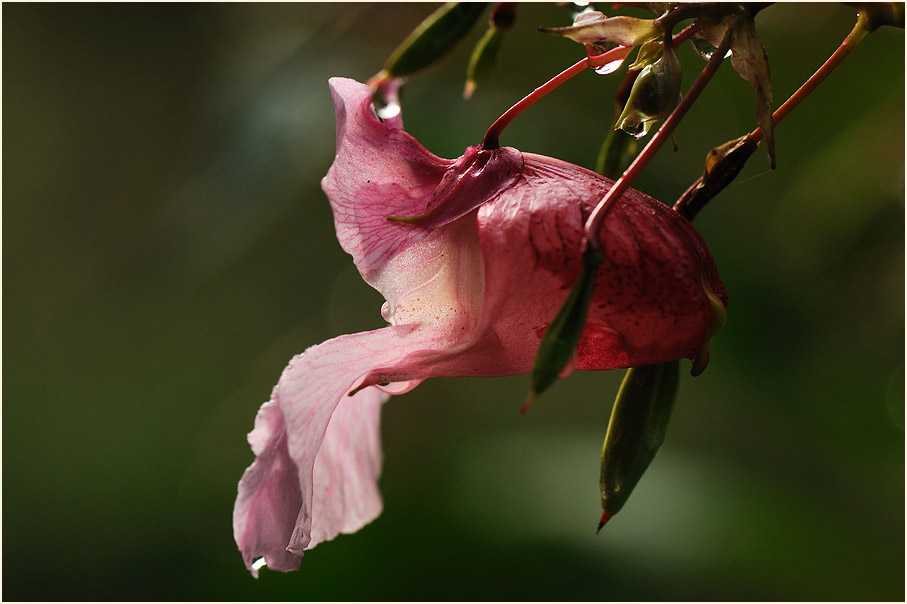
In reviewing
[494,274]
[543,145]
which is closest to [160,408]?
[543,145]

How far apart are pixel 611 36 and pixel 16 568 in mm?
1517

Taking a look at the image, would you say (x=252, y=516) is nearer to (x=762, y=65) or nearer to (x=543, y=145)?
(x=762, y=65)

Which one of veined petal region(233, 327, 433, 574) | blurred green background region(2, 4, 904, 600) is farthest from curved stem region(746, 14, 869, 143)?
blurred green background region(2, 4, 904, 600)

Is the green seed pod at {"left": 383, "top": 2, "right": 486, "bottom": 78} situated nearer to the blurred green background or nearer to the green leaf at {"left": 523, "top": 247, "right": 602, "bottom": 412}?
the green leaf at {"left": 523, "top": 247, "right": 602, "bottom": 412}

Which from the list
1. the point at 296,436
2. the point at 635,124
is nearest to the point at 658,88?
the point at 635,124

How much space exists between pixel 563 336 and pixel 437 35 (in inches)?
→ 2.8

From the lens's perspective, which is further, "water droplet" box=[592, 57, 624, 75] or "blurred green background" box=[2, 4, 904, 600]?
"blurred green background" box=[2, 4, 904, 600]

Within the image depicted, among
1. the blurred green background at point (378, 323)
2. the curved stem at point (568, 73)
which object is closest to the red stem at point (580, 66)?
the curved stem at point (568, 73)

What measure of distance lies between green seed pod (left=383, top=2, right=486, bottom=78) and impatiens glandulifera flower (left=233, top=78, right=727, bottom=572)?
0.23ft

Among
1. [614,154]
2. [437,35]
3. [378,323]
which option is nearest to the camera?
[437,35]

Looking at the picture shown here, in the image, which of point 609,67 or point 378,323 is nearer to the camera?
point 609,67

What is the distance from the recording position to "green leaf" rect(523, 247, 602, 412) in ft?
0.59

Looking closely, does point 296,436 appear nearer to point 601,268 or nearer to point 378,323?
point 601,268

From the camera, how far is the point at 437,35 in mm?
181
